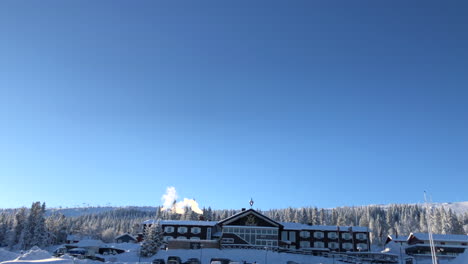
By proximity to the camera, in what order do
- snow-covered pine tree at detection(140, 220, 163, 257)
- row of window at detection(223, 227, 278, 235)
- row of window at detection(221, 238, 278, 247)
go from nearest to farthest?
snow-covered pine tree at detection(140, 220, 163, 257)
row of window at detection(221, 238, 278, 247)
row of window at detection(223, 227, 278, 235)

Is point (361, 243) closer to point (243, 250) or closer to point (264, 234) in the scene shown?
point (264, 234)

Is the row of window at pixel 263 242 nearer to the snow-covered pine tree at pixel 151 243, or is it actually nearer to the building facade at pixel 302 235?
the building facade at pixel 302 235

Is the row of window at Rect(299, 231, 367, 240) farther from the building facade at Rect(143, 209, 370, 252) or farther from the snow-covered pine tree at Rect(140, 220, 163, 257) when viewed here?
the snow-covered pine tree at Rect(140, 220, 163, 257)

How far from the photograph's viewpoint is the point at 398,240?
3590 inches

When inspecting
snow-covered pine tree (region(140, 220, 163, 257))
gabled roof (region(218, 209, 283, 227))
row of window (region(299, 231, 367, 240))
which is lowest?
snow-covered pine tree (region(140, 220, 163, 257))

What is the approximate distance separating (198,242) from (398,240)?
5292 cm

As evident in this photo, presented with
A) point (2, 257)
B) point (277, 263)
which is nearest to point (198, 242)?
point (277, 263)

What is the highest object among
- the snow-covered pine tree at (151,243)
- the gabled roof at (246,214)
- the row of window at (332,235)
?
the gabled roof at (246,214)

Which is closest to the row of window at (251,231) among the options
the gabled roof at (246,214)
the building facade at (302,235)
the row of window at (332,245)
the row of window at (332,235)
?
the gabled roof at (246,214)

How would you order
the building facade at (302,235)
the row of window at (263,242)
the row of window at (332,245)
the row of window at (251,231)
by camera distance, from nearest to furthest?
1. the row of window at (263,242)
2. the row of window at (251,231)
3. the building facade at (302,235)
4. the row of window at (332,245)

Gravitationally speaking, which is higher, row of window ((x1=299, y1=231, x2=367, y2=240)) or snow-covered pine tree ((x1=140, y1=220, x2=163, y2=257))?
row of window ((x1=299, y1=231, x2=367, y2=240))

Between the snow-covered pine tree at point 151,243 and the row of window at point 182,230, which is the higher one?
the row of window at point 182,230

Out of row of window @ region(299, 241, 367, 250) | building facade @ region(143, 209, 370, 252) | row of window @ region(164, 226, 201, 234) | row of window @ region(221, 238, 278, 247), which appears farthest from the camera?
row of window @ region(299, 241, 367, 250)

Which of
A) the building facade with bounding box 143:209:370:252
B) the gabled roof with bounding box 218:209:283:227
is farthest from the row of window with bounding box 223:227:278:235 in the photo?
the building facade with bounding box 143:209:370:252
